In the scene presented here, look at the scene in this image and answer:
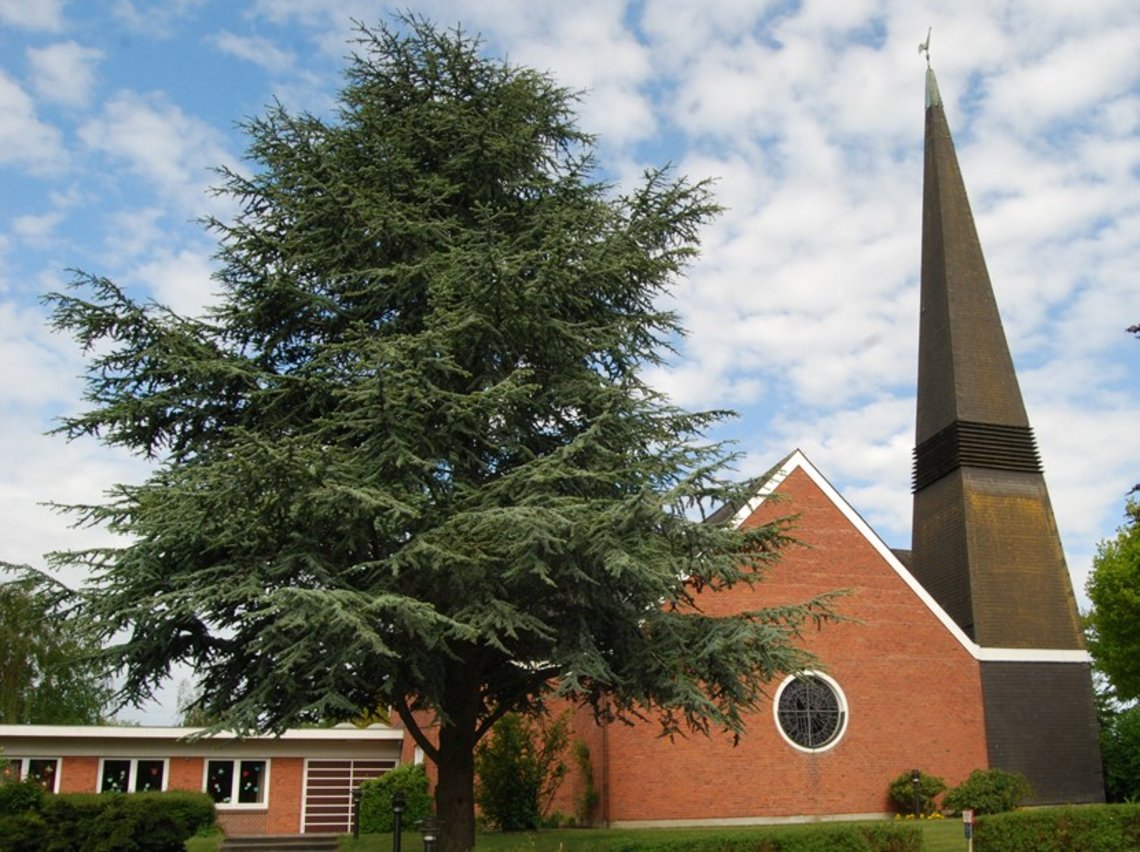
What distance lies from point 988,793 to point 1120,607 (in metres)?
7.95

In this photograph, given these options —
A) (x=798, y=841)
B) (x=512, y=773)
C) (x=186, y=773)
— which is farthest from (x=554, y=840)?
(x=186, y=773)

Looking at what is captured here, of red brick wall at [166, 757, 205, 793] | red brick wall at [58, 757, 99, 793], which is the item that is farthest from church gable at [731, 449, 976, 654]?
red brick wall at [58, 757, 99, 793]

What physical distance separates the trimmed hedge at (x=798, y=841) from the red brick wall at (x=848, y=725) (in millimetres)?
9520

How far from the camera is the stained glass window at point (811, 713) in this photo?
965 inches

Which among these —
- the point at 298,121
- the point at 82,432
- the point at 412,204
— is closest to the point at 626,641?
the point at 412,204

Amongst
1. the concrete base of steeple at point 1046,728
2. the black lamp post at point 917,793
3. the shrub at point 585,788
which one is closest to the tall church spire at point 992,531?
the concrete base of steeple at point 1046,728

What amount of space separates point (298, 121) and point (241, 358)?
3.58 meters

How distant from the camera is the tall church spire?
85.0ft

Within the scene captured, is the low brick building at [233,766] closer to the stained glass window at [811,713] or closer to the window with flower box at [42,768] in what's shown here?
the window with flower box at [42,768]

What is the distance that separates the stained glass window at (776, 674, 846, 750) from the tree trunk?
38.6 ft

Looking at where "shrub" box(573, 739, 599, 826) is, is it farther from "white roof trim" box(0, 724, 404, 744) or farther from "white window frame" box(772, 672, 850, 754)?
"white roof trim" box(0, 724, 404, 744)

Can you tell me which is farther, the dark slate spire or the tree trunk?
the dark slate spire

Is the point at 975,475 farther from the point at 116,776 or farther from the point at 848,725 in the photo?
the point at 116,776

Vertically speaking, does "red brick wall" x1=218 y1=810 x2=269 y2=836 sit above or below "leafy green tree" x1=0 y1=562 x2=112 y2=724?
below
